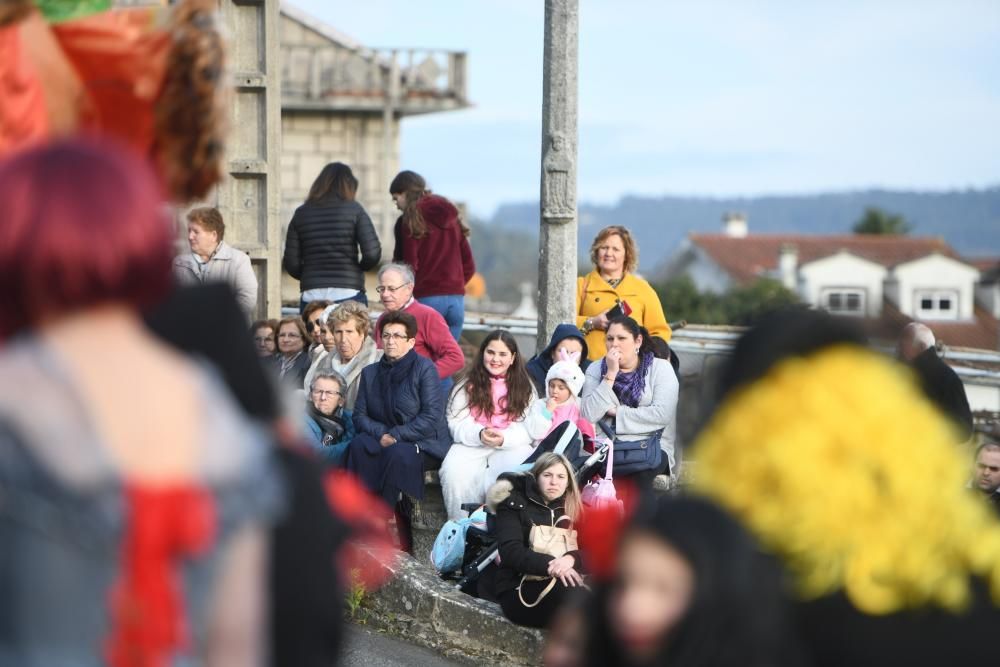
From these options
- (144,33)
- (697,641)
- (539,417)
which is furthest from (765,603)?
(539,417)

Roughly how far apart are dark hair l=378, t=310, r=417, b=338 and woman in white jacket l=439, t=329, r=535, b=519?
41cm

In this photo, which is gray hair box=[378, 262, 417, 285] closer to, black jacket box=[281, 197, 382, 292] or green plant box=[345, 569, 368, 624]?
black jacket box=[281, 197, 382, 292]

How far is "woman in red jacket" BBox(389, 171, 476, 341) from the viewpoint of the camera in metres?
10.5

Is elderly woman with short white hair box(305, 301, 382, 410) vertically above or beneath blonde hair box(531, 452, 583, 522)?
above

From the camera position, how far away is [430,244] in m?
10.5

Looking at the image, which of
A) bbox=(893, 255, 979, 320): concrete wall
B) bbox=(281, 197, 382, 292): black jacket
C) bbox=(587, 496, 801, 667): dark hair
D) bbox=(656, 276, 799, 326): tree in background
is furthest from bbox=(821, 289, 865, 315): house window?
bbox=(893, 255, 979, 320): concrete wall

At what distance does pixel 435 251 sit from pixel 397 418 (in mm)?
2102

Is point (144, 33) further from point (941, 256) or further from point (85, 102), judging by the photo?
point (941, 256)

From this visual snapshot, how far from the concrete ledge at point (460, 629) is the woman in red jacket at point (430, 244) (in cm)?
332

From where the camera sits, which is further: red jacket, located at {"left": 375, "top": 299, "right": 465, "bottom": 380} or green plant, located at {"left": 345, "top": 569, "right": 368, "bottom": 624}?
red jacket, located at {"left": 375, "top": 299, "right": 465, "bottom": 380}

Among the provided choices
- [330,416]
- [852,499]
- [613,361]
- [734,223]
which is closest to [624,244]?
[613,361]

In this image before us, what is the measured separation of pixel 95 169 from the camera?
2158 millimetres

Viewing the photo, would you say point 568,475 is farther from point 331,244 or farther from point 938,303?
point 938,303

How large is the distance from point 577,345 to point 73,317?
710 centimetres
